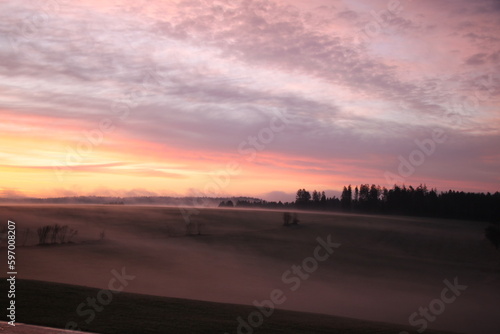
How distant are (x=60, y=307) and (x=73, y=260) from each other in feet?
59.3

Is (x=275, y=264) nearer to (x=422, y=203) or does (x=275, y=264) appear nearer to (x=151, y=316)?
(x=151, y=316)

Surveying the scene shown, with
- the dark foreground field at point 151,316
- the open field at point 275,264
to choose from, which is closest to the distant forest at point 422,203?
the open field at point 275,264

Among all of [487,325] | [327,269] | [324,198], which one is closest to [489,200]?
[324,198]

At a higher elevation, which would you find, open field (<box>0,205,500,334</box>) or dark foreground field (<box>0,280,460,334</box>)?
dark foreground field (<box>0,280,460,334</box>)

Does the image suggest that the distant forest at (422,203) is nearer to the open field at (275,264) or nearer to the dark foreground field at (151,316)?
the open field at (275,264)

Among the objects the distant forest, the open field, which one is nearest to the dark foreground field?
the open field

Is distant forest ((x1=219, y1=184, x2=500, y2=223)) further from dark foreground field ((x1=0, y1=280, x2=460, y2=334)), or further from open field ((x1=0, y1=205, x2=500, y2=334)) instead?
dark foreground field ((x1=0, y1=280, x2=460, y2=334))

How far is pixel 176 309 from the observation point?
14133 mm

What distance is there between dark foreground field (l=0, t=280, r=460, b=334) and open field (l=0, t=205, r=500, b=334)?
17 cm

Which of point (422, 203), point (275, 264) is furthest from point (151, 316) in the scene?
point (422, 203)

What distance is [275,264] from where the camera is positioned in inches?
1417

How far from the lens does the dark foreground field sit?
37.6 ft

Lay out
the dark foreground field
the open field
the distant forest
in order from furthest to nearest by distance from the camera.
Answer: the distant forest → the open field → the dark foreground field

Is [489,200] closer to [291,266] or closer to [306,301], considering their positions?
[291,266]
